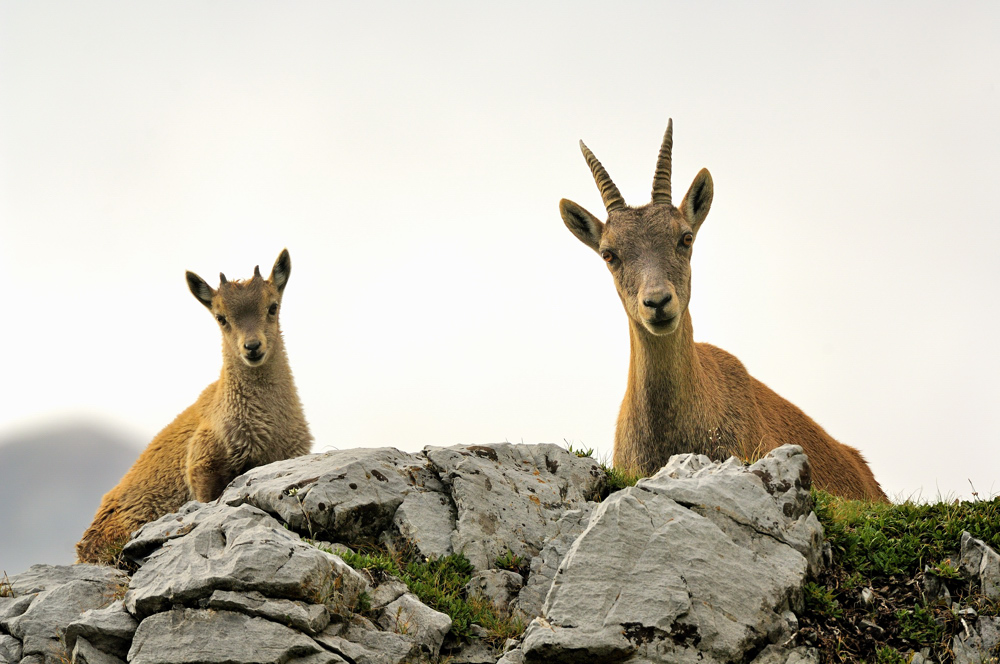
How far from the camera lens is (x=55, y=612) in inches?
318

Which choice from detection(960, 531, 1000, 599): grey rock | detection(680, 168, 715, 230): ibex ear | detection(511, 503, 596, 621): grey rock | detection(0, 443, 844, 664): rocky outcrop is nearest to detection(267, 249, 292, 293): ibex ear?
detection(0, 443, 844, 664): rocky outcrop

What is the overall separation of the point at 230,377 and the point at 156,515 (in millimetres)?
2069

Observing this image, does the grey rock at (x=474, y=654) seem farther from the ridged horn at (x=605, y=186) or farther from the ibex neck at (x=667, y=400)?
the ridged horn at (x=605, y=186)

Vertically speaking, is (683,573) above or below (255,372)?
below

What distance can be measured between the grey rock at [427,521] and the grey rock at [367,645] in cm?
139

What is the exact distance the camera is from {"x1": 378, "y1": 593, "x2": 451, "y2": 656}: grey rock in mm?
7383

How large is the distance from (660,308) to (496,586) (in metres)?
3.75

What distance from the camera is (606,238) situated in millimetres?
11625

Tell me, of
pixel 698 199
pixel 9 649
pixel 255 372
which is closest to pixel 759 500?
pixel 698 199

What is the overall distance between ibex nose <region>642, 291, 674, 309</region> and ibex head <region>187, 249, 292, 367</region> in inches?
202

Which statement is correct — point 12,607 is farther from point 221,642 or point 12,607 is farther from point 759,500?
point 759,500

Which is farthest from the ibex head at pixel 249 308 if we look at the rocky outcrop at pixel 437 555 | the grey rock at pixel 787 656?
the grey rock at pixel 787 656

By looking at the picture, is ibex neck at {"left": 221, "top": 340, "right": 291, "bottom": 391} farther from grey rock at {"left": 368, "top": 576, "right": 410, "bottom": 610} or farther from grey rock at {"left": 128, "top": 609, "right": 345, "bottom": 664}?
grey rock at {"left": 128, "top": 609, "right": 345, "bottom": 664}

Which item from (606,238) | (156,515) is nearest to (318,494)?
(156,515)
